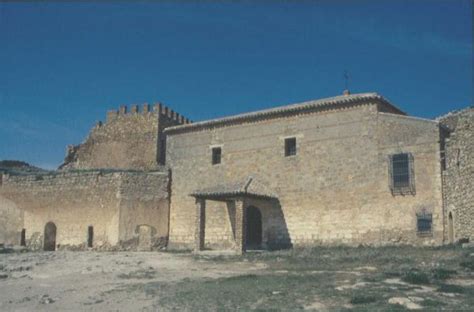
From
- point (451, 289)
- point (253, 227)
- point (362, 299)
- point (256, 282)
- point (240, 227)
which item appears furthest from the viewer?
point (253, 227)

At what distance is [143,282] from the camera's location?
12.5m

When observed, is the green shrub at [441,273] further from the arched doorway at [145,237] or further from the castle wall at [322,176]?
the arched doorway at [145,237]

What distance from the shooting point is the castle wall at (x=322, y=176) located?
18219 millimetres

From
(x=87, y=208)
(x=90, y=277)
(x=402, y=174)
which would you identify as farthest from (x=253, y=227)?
(x=90, y=277)

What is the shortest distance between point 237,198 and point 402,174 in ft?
20.4

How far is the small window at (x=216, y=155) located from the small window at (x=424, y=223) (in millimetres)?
9114

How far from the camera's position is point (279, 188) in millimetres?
21344

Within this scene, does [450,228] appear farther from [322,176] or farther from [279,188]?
[279,188]

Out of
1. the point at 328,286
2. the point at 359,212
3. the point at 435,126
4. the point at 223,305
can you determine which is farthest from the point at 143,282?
the point at 435,126

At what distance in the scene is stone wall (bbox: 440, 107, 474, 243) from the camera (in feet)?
50.5

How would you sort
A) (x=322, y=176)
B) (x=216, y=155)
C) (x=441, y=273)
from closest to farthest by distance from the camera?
1. (x=441, y=273)
2. (x=322, y=176)
3. (x=216, y=155)

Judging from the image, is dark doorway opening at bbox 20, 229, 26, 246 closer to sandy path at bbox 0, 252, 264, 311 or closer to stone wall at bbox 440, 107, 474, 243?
sandy path at bbox 0, 252, 264, 311

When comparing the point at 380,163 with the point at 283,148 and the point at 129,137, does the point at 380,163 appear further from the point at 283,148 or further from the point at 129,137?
the point at 129,137

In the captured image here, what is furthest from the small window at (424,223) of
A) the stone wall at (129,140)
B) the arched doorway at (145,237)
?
the stone wall at (129,140)
